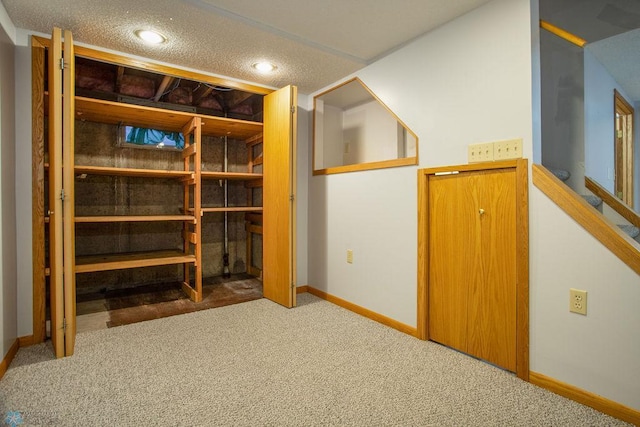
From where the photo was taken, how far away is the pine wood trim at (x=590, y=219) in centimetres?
138

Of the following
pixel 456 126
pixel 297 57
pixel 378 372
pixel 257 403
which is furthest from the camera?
pixel 297 57

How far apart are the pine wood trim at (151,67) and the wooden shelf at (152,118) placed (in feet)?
0.99

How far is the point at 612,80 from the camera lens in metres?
3.52

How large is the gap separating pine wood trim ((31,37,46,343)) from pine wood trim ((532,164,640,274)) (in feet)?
9.97

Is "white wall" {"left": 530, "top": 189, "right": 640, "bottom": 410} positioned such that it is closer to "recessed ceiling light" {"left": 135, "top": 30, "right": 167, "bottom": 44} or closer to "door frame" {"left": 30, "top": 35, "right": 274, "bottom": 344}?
"recessed ceiling light" {"left": 135, "top": 30, "right": 167, "bottom": 44}

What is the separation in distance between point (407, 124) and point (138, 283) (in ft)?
10.4

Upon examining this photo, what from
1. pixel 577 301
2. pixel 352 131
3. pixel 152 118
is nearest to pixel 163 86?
pixel 152 118

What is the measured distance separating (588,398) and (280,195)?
7.85 ft

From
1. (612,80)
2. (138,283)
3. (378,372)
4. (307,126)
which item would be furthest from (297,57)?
(612,80)

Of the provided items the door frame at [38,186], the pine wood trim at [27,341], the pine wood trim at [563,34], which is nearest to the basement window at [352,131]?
the pine wood trim at [563,34]

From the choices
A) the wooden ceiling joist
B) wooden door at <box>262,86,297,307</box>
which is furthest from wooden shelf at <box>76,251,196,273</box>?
the wooden ceiling joist

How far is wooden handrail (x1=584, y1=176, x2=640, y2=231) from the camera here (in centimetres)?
252

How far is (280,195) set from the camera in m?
2.96

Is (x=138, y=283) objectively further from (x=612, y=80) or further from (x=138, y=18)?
(x=612, y=80)
